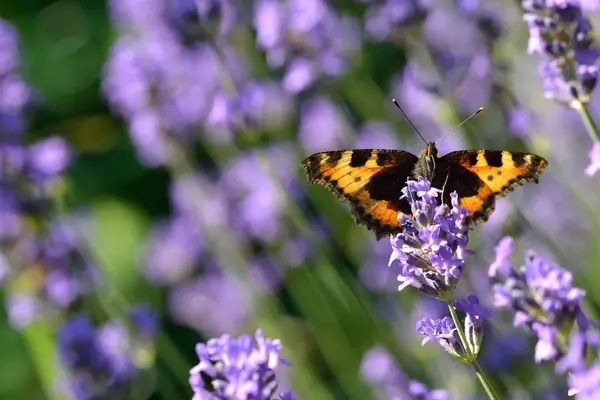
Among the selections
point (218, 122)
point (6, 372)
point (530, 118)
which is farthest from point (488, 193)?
point (6, 372)

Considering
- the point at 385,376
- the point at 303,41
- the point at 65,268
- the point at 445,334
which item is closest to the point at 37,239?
the point at 65,268

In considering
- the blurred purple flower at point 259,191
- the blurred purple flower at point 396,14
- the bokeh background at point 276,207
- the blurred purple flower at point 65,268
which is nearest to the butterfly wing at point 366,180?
the bokeh background at point 276,207

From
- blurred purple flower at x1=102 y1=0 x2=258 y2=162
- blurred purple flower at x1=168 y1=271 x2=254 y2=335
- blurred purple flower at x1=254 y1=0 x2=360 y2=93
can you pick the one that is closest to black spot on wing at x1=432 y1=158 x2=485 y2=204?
blurred purple flower at x1=254 y1=0 x2=360 y2=93

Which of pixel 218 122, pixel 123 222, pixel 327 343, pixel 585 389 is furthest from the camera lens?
pixel 123 222

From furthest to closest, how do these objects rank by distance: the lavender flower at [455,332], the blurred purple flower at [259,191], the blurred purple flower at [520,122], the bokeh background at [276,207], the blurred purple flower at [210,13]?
the blurred purple flower at [259,191] → the blurred purple flower at [210,13] → the bokeh background at [276,207] → the blurred purple flower at [520,122] → the lavender flower at [455,332]

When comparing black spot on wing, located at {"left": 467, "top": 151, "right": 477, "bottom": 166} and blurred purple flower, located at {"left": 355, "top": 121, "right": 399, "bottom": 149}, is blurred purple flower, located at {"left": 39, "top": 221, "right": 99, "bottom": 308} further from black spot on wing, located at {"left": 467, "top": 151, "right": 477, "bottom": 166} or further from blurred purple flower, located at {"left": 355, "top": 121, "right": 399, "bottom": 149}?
black spot on wing, located at {"left": 467, "top": 151, "right": 477, "bottom": 166}

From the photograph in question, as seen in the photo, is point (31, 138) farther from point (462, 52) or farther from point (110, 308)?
point (462, 52)

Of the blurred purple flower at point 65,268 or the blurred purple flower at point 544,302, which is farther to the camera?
the blurred purple flower at point 65,268

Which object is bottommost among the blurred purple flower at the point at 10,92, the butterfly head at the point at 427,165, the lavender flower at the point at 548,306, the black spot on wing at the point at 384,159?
the lavender flower at the point at 548,306

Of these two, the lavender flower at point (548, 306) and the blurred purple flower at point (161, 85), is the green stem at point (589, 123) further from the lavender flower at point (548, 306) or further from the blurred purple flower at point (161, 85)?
the blurred purple flower at point (161, 85)
